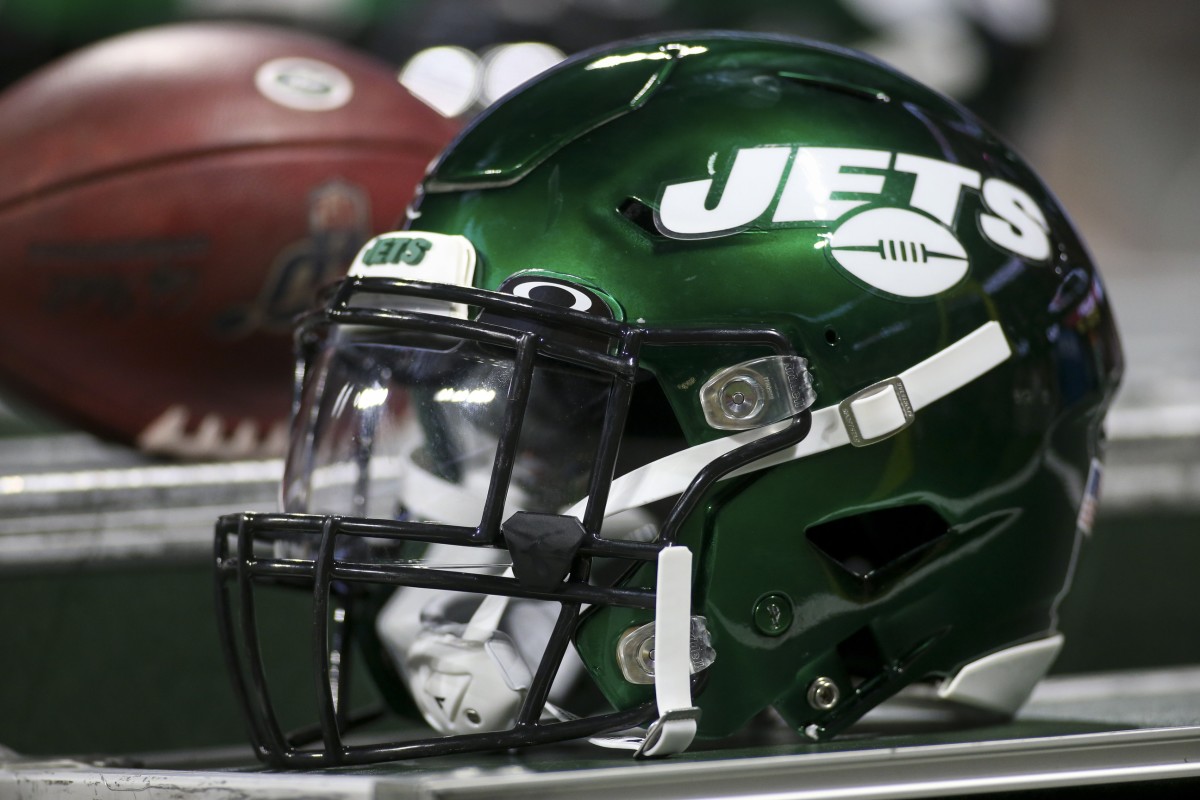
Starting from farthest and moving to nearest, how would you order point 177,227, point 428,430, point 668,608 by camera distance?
point 177,227
point 428,430
point 668,608

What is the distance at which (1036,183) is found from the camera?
83 centimetres

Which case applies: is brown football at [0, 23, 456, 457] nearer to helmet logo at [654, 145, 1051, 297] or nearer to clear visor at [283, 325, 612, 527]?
clear visor at [283, 325, 612, 527]

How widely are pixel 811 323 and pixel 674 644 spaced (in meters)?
0.20

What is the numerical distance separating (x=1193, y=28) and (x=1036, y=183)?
3865 millimetres

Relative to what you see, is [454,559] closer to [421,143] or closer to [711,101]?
[711,101]

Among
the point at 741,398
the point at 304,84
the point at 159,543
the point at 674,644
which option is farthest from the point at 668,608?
the point at 304,84

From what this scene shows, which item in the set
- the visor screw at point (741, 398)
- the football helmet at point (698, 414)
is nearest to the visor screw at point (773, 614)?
the football helmet at point (698, 414)

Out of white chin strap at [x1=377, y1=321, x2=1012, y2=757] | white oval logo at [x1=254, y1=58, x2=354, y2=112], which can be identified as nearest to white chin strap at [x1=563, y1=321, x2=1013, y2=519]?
white chin strap at [x1=377, y1=321, x2=1012, y2=757]

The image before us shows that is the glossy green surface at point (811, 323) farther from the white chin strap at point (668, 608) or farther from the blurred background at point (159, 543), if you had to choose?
the blurred background at point (159, 543)

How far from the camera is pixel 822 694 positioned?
713 millimetres

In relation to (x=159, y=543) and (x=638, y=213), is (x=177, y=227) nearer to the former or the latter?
(x=159, y=543)

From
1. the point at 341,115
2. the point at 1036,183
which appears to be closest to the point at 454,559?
the point at 1036,183

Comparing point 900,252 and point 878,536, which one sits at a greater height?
point 900,252

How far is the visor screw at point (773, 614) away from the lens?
69 centimetres
